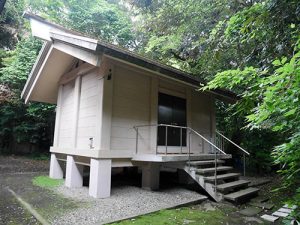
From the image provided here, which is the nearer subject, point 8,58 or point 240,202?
point 240,202

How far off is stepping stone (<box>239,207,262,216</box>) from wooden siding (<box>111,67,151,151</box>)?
10.0ft

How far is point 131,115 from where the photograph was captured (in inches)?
278

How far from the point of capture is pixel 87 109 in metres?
7.29

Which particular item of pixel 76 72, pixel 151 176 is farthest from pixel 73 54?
pixel 151 176

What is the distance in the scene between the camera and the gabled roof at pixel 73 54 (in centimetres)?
543

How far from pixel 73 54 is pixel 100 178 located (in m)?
3.28

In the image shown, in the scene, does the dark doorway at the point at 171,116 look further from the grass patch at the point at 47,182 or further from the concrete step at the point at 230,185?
the grass patch at the point at 47,182

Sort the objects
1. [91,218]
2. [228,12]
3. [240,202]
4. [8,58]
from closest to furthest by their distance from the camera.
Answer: [91,218] < [240,202] < [228,12] < [8,58]

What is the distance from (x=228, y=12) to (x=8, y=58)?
12130 millimetres

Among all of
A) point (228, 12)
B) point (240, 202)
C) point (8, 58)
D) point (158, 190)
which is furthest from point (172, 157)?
point (8, 58)

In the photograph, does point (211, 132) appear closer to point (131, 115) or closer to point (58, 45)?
point (131, 115)

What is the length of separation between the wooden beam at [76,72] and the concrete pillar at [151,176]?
338cm

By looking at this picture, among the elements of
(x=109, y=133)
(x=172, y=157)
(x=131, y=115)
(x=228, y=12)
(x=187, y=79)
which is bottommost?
(x=172, y=157)

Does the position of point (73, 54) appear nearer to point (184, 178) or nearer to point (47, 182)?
Answer: point (47, 182)
